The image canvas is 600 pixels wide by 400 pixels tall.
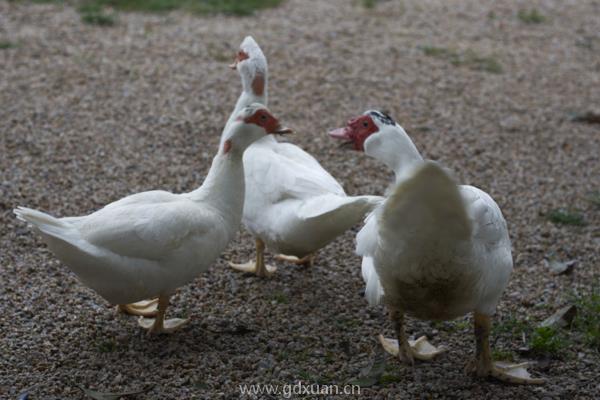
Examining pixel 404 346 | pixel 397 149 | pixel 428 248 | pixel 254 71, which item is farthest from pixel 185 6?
pixel 428 248

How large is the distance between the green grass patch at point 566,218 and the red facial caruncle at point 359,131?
7.44 ft

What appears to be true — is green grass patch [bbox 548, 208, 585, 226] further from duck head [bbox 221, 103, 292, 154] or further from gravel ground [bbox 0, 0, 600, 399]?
duck head [bbox 221, 103, 292, 154]

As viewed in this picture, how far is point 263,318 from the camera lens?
434 centimetres

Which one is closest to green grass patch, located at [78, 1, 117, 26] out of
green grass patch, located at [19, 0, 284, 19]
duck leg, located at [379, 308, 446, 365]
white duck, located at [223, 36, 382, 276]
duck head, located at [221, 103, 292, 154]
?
green grass patch, located at [19, 0, 284, 19]

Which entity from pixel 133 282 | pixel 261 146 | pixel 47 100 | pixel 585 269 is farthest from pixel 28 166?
pixel 585 269

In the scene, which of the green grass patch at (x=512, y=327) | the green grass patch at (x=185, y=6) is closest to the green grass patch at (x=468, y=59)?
the green grass patch at (x=185, y=6)

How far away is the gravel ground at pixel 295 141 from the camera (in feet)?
12.7

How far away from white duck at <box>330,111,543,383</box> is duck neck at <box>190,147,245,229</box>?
588mm

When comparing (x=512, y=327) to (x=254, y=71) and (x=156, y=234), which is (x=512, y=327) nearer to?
(x=156, y=234)

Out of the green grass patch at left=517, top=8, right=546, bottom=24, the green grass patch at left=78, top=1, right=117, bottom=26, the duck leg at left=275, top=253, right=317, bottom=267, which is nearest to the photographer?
the duck leg at left=275, top=253, right=317, bottom=267

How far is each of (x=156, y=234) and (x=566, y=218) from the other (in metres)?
3.18

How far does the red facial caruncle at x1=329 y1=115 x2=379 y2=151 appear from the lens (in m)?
3.84

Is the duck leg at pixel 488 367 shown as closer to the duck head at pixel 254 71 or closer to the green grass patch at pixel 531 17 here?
the duck head at pixel 254 71

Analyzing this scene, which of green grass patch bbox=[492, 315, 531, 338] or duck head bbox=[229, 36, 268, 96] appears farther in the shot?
duck head bbox=[229, 36, 268, 96]
